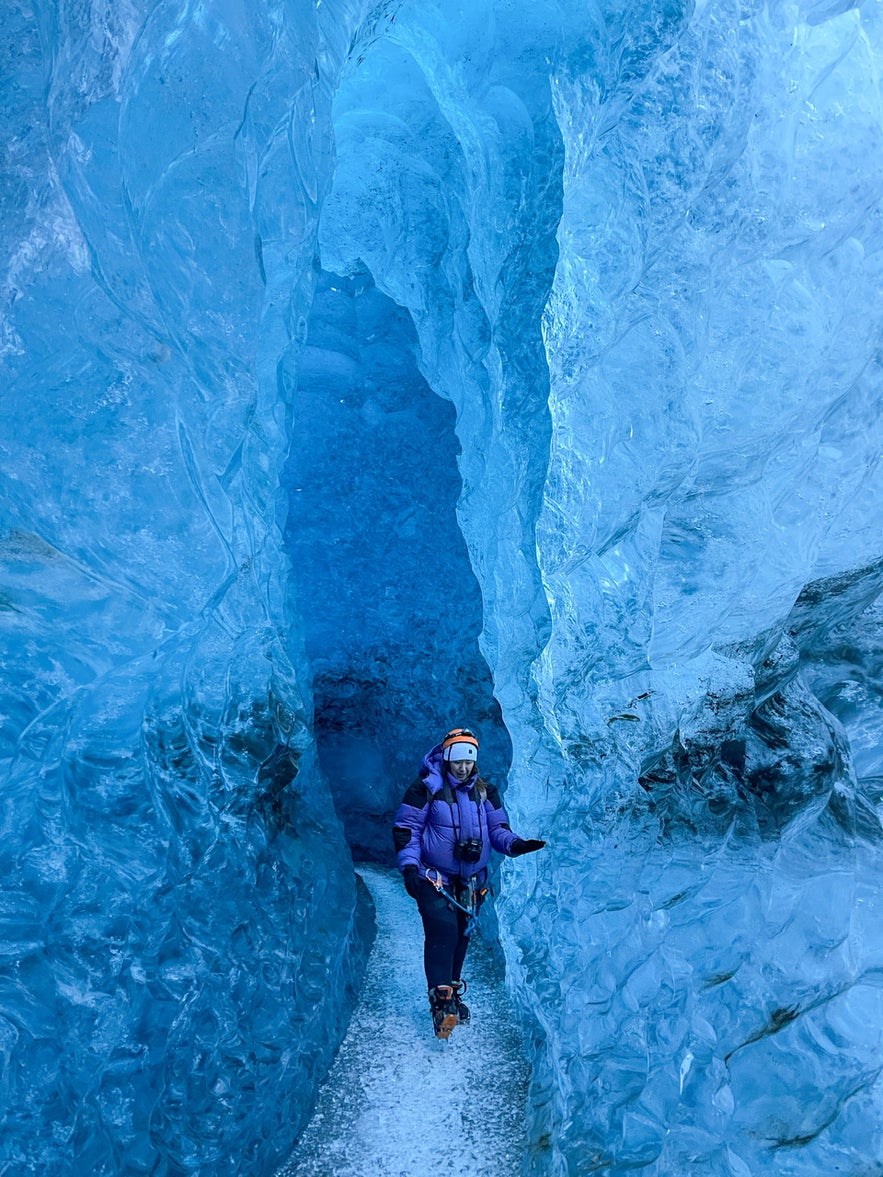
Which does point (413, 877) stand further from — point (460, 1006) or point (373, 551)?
point (373, 551)

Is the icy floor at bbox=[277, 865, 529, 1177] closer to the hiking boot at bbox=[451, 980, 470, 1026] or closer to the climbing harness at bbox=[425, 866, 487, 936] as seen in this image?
the hiking boot at bbox=[451, 980, 470, 1026]

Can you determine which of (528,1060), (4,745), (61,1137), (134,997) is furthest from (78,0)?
(528,1060)

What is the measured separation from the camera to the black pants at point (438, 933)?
3.94m

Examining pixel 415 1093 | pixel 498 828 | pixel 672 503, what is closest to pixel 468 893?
pixel 498 828

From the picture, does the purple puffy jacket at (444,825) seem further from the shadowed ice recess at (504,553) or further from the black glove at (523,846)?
the shadowed ice recess at (504,553)

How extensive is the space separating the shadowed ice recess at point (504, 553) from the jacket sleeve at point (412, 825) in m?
0.43

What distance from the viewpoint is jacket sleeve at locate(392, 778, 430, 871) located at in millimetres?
4043

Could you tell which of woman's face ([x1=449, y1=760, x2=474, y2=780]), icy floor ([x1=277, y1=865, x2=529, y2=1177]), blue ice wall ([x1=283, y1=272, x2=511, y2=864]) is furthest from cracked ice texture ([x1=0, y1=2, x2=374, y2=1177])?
blue ice wall ([x1=283, y1=272, x2=511, y2=864])

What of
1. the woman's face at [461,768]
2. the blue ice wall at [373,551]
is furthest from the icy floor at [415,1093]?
the blue ice wall at [373,551]

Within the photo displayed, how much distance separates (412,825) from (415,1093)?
108cm

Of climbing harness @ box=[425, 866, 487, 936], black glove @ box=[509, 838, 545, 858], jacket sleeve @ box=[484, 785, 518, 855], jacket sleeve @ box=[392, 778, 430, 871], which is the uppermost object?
black glove @ box=[509, 838, 545, 858]

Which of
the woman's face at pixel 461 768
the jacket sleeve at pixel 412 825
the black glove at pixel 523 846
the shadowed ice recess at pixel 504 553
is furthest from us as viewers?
the woman's face at pixel 461 768

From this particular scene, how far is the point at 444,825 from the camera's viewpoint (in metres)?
4.14

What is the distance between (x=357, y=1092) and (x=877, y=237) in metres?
4.02
